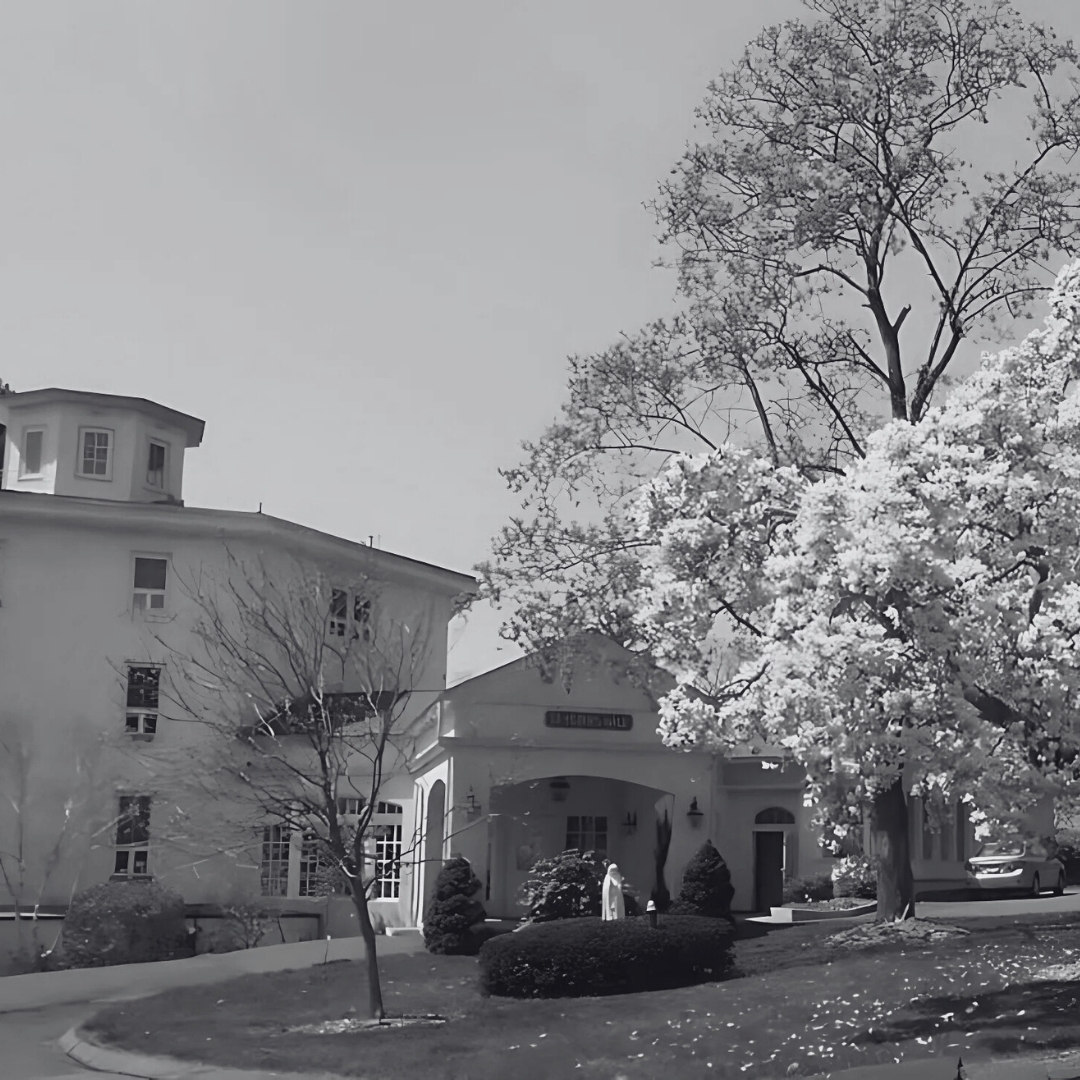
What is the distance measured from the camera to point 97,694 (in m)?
36.4

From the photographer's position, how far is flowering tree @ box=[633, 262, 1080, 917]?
642 inches

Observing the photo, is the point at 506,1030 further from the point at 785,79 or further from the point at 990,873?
the point at 990,873

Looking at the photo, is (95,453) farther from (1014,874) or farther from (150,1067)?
(1014,874)

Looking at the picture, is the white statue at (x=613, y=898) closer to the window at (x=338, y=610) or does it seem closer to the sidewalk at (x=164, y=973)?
the sidewalk at (x=164, y=973)

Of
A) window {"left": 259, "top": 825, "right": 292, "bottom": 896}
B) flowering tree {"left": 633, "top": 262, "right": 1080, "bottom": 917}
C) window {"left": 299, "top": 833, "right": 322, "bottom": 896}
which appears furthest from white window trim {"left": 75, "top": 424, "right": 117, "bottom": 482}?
flowering tree {"left": 633, "top": 262, "right": 1080, "bottom": 917}

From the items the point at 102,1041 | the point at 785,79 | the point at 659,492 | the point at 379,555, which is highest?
the point at 785,79

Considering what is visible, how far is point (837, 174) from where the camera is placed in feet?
90.8

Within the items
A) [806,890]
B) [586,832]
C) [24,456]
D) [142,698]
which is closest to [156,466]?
[24,456]

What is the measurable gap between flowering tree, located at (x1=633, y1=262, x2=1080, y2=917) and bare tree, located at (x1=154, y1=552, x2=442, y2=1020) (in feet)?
18.7

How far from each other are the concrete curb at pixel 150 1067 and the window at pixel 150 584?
1926cm

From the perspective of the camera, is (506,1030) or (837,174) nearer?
(506,1030)

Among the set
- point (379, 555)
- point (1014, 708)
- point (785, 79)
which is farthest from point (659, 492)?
point (379, 555)

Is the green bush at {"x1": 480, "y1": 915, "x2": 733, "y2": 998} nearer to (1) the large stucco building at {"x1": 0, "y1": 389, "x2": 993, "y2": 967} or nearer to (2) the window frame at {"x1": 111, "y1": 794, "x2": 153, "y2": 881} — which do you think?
(1) the large stucco building at {"x1": 0, "y1": 389, "x2": 993, "y2": 967}

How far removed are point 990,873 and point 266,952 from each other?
25.0 m
